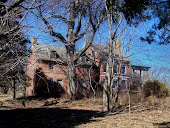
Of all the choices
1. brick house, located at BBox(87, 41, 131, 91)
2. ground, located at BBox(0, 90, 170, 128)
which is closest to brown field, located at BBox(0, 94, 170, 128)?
ground, located at BBox(0, 90, 170, 128)

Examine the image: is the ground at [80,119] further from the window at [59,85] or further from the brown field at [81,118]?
the window at [59,85]

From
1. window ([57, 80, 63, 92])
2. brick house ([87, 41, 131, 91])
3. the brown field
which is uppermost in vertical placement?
brick house ([87, 41, 131, 91])

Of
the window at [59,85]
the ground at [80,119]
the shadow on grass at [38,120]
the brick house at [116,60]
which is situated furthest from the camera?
the window at [59,85]

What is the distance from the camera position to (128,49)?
10.4 meters

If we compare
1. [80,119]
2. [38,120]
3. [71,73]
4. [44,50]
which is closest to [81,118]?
[80,119]

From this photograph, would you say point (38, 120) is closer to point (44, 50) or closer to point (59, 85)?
point (44, 50)

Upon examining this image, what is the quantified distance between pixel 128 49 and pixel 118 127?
223 inches

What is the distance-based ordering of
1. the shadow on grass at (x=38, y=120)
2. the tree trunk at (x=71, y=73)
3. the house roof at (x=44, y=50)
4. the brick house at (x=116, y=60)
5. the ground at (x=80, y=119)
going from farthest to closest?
the tree trunk at (x=71, y=73) → the brick house at (x=116, y=60) → the house roof at (x=44, y=50) → the ground at (x=80, y=119) → the shadow on grass at (x=38, y=120)

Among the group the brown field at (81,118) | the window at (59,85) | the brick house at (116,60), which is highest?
the brick house at (116,60)

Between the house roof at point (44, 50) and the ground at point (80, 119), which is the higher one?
the house roof at point (44, 50)

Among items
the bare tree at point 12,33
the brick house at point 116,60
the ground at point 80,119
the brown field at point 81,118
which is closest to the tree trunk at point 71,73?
the brick house at point 116,60

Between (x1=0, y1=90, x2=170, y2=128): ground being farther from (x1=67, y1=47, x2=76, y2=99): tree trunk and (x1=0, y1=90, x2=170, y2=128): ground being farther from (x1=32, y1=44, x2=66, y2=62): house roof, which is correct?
(x1=67, y1=47, x2=76, y2=99): tree trunk

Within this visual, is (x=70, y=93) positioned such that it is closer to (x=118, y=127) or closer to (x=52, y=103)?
(x=52, y=103)

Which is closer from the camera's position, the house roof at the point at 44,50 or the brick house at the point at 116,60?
the house roof at the point at 44,50
